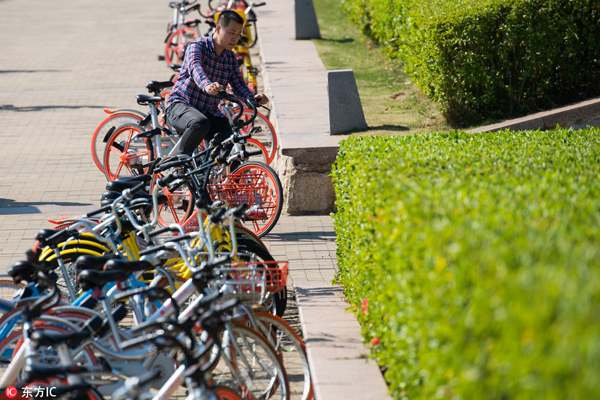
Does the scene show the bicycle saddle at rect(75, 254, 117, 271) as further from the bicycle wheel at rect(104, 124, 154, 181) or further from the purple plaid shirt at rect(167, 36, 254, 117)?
the bicycle wheel at rect(104, 124, 154, 181)

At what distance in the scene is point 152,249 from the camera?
317 centimetres

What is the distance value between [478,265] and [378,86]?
8.57 m

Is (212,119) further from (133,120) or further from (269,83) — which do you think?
(269,83)

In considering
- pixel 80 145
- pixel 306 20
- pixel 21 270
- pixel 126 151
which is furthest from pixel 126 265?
pixel 306 20

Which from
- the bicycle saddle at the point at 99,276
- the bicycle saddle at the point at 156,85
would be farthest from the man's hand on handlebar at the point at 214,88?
the bicycle saddle at the point at 99,276

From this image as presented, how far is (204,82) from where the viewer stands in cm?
566

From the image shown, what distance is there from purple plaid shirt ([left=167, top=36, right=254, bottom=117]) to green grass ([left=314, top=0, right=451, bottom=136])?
5.88ft

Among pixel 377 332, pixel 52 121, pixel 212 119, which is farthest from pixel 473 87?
pixel 52 121

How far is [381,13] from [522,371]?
10349 mm

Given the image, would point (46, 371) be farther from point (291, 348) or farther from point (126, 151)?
point (126, 151)

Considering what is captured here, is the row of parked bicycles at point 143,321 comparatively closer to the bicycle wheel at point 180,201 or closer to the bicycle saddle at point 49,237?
the bicycle saddle at point 49,237

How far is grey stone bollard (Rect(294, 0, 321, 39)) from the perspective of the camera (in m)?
14.4

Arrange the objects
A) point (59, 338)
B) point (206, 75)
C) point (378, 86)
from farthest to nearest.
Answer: point (378, 86) → point (206, 75) → point (59, 338)

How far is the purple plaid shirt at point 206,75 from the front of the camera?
6031 millimetres
